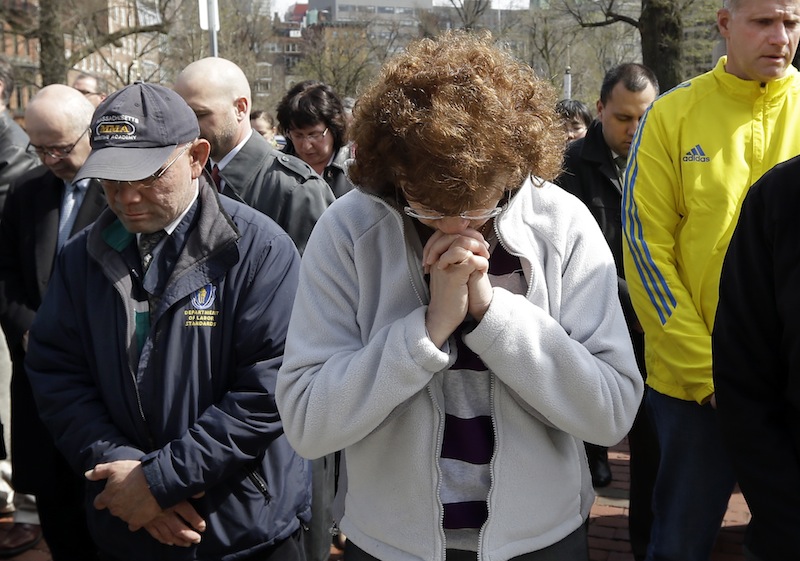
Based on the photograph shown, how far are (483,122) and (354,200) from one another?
1.37 feet

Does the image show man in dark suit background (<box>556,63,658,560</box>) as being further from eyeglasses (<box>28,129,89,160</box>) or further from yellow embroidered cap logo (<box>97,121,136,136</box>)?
yellow embroidered cap logo (<box>97,121,136,136</box>)

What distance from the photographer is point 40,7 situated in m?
22.3

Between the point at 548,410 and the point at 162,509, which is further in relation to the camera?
the point at 162,509

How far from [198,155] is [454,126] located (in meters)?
1.22

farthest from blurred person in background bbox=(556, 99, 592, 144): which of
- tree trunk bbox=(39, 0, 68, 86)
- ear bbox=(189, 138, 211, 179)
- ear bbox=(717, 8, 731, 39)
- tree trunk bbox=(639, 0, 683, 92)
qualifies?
tree trunk bbox=(39, 0, 68, 86)

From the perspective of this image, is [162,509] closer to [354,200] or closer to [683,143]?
[354,200]

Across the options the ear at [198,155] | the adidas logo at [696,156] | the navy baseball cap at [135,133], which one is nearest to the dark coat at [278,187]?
the ear at [198,155]

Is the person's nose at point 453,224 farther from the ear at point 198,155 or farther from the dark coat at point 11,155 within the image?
the dark coat at point 11,155

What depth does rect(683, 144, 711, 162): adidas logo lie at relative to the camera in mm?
3025

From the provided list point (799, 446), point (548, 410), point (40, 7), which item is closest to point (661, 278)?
point (799, 446)

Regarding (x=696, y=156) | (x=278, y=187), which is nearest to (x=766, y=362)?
(x=696, y=156)

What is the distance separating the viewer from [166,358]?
2494 mm

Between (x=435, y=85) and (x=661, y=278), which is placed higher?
(x=435, y=85)

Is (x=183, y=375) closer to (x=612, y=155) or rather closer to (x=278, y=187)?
(x=278, y=187)
